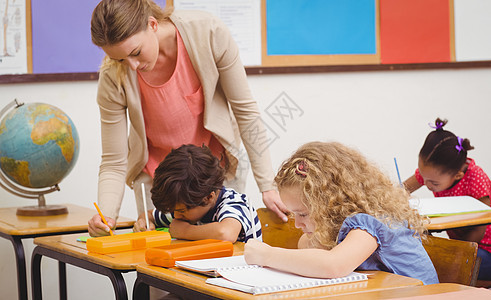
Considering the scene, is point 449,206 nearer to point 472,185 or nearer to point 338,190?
point 472,185

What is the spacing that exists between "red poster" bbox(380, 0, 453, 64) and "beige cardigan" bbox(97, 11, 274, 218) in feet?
5.92

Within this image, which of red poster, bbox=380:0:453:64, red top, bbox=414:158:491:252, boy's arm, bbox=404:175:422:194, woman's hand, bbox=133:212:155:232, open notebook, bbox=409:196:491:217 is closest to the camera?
woman's hand, bbox=133:212:155:232

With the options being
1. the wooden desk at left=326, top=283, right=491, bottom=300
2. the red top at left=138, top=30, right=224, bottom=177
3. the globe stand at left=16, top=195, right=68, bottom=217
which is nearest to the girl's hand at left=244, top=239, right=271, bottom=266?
the wooden desk at left=326, top=283, right=491, bottom=300

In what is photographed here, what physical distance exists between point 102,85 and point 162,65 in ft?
0.67

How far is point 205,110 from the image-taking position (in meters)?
2.08

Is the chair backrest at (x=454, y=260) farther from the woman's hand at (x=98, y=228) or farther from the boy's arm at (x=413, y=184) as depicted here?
the boy's arm at (x=413, y=184)

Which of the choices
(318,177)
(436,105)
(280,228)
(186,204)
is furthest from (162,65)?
(436,105)

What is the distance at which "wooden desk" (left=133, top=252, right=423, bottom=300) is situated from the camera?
42.8 inches

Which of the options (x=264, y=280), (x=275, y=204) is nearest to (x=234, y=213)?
(x=275, y=204)

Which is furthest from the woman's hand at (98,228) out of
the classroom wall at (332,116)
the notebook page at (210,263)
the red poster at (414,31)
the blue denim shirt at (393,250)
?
the red poster at (414,31)

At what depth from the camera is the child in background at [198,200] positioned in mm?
1797

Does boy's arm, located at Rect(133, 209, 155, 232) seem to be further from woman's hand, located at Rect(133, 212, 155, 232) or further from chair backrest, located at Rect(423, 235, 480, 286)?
chair backrest, located at Rect(423, 235, 480, 286)

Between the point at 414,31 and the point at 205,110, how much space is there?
2.08 metres

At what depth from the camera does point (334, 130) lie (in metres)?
3.68
